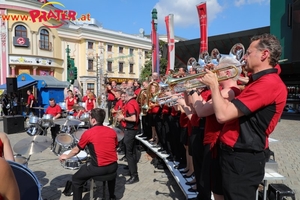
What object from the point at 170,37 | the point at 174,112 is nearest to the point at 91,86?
the point at 170,37

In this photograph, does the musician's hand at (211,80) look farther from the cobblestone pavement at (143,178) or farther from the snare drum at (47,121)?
the snare drum at (47,121)

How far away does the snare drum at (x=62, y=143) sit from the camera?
4.68 meters

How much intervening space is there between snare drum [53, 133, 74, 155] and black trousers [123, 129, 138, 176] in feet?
3.71

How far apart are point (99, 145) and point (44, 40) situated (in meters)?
33.1

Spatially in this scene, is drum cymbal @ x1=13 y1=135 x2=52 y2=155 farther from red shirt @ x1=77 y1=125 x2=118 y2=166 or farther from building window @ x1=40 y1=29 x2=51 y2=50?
building window @ x1=40 y1=29 x2=51 y2=50

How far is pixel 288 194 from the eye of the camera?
3262 millimetres

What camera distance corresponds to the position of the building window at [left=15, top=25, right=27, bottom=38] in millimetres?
30219

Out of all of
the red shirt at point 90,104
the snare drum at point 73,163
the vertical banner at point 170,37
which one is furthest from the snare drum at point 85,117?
the vertical banner at point 170,37

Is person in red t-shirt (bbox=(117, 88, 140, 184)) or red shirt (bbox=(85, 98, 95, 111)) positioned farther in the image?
red shirt (bbox=(85, 98, 95, 111))

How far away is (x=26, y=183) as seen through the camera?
85.7 inches

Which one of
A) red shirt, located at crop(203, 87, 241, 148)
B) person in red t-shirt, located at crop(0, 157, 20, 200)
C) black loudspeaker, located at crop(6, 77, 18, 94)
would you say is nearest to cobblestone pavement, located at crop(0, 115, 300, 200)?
red shirt, located at crop(203, 87, 241, 148)

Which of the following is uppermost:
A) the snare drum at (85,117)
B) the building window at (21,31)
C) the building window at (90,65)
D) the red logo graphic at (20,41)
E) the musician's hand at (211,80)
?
the building window at (21,31)

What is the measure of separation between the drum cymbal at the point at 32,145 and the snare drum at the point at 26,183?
191cm

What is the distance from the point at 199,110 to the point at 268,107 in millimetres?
813
